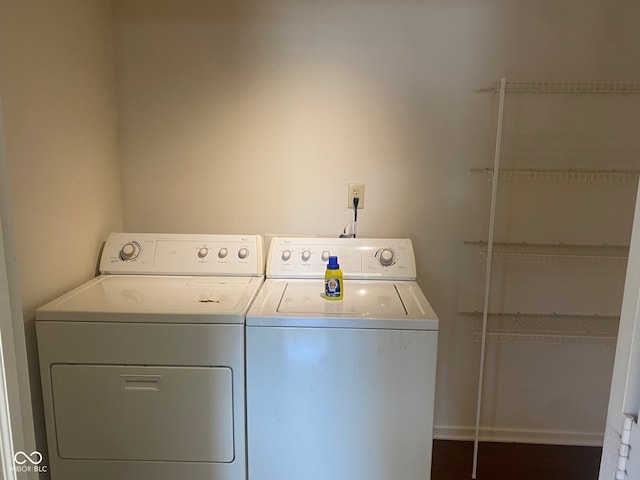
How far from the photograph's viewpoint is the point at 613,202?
80.7 inches

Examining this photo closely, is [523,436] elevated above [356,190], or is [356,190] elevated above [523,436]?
[356,190]

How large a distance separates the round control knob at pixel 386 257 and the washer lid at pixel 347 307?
0.10m

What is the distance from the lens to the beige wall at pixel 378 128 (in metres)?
1.97

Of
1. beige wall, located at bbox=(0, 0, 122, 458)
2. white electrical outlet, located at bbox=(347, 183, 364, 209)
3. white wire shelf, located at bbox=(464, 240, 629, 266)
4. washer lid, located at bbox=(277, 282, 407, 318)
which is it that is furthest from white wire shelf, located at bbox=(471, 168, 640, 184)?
beige wall, located at bbox=(0, 0, 122, 458)

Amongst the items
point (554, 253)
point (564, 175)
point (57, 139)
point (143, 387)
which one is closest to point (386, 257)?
point (554, 253)

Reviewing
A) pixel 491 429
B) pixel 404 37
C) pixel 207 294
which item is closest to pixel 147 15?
pixel 404 37

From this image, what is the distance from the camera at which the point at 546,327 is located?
2.07 metres

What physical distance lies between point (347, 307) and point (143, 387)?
28.0 inches

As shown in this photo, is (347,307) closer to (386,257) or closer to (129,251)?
(386,257)

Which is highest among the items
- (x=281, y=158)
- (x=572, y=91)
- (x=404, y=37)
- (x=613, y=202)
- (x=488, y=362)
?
(x=404, y=37)

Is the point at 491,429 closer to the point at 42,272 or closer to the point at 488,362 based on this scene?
the point at 488,362

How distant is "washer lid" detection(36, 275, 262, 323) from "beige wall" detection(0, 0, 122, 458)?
12 cm

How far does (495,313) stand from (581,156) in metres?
0.82

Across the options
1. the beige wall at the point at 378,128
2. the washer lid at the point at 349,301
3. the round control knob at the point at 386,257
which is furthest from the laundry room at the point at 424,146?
the washer lid at the point at 349,301
